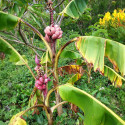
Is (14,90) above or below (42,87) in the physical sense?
below

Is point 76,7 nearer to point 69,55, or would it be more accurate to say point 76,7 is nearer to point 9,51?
point 69,55

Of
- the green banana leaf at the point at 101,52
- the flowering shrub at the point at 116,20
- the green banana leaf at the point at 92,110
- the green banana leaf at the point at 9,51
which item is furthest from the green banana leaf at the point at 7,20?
the flowering shrub at the point at 116,20

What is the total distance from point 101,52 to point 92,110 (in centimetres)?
49

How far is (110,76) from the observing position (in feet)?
5.75

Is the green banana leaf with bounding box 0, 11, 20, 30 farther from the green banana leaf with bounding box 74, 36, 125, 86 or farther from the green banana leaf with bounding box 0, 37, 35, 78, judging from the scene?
the green banana leaf with bounding box 74, 36, 125, 86

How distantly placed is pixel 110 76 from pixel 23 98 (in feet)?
5.58

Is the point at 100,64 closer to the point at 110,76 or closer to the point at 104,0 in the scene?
the point at 110,76

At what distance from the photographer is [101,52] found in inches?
41.3

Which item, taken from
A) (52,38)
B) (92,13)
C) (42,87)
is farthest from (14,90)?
(92,13)

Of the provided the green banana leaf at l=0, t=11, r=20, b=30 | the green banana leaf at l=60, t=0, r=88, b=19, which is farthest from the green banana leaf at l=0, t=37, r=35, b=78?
the green banana leaf at l=60, t=0, r=88, b=19

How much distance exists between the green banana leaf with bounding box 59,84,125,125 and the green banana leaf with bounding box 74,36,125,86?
263mm

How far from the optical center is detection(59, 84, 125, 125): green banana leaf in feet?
2.91

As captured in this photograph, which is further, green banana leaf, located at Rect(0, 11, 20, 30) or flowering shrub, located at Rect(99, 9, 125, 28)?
flowering shrub, located at Rect(99, 9, 125, 28)

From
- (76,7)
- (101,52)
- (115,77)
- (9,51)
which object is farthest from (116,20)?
(9,51)
